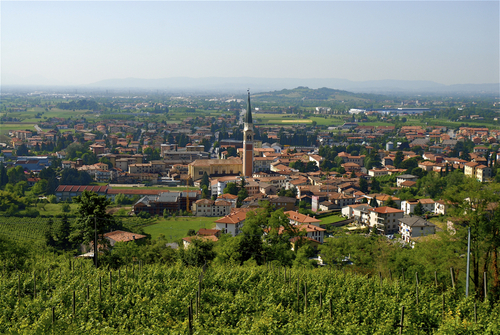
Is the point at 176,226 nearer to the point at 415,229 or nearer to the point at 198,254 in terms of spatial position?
the point at 198,254

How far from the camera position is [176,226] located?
63.4 feet

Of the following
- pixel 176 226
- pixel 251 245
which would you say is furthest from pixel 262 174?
pixel 251 245

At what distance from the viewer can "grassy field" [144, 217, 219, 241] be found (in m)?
17.9

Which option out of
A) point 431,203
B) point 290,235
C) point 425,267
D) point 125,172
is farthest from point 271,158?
point 425,267

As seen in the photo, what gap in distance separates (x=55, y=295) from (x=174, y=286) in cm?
177

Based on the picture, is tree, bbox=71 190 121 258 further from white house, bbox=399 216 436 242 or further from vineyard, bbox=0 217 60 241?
white house, bbox=399 216 436 242

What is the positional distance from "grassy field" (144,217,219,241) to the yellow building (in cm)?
883

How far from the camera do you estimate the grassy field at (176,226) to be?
17.9 meters

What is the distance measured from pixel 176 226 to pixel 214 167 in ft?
36.3

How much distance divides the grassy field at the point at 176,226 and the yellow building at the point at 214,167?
8828 mm

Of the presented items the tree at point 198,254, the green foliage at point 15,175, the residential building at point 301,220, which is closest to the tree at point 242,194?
the residential building at point 301,220

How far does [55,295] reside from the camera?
6.99m

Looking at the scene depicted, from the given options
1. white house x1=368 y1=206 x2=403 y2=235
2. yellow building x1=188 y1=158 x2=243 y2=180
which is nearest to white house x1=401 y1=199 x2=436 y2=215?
white house x1=368 y1=206 x2=403 y2=235

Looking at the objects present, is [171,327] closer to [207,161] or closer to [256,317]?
[256,317]
